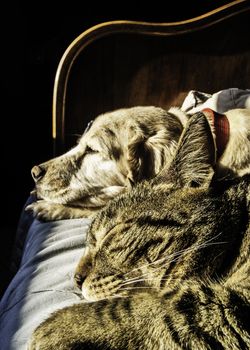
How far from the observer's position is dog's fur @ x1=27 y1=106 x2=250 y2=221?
70.0 inches

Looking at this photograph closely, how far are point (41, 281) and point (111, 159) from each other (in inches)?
25.9

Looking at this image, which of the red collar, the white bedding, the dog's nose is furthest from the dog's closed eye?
the red collar

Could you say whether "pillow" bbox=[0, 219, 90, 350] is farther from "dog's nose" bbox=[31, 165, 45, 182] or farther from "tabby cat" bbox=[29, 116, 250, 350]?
"dog's nose" bbox=[31, 165, 45, 182]

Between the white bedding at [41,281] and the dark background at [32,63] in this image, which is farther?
the dark background at [32,63]

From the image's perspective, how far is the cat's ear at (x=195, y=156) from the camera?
1092 millimetres

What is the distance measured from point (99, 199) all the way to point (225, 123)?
0.60 metres

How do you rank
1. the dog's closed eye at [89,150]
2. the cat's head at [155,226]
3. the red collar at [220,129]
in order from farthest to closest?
1. the dog's closed eye at [89,150]
2. the red collar at [220,129]
3. the cat's head at [155,226]

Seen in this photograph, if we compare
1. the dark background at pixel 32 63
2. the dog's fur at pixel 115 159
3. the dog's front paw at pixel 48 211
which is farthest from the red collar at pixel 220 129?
the dark background at pixel 32 63

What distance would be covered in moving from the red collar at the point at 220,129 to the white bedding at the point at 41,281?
574 millimetres

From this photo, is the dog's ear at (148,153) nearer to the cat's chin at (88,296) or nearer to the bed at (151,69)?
the bed at (151,69)

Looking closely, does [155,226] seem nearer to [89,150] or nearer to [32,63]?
[89,150]

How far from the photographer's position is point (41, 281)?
1.42 m

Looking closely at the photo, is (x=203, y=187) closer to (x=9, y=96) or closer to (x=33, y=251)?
(x=33, y=251)

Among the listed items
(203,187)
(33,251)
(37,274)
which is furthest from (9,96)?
(203,187)
